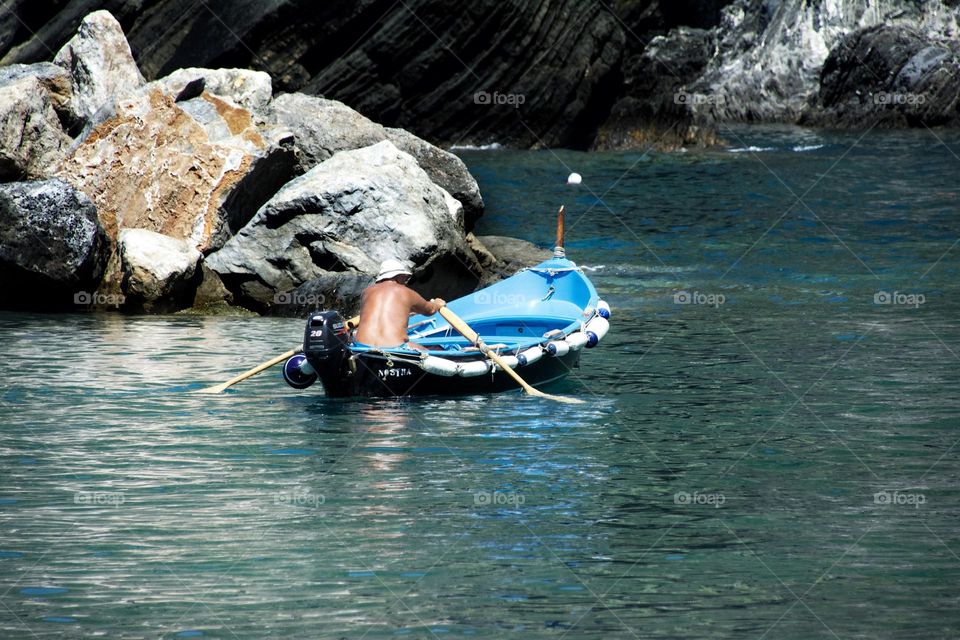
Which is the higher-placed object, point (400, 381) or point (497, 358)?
point (497, 358)

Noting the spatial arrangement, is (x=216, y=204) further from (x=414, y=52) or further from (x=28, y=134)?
(x=414, y=52)

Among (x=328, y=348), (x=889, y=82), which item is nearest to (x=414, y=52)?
(x=889, y=82)

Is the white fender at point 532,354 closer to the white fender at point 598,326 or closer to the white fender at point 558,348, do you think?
the white fender at point 558,348

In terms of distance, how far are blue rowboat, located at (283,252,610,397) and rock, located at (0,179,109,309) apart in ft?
20.9

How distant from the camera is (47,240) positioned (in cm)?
1831

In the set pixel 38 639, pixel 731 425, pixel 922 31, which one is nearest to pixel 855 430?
pixel 731 425

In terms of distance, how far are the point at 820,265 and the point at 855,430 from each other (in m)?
11.6

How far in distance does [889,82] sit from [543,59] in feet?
44.5

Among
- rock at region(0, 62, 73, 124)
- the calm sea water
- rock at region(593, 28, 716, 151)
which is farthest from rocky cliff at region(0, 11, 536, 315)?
rock at region(593, 28, 716, 151)

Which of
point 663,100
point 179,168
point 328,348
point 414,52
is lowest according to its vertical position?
point 328,348

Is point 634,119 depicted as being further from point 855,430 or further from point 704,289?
point 855,430

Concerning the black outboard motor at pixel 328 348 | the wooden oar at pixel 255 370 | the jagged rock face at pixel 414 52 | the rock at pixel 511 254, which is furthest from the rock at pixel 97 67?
the jagged rock face at pixel 414 52

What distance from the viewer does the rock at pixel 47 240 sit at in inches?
719

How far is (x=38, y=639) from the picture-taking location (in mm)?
6672
